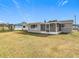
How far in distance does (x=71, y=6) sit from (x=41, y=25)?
49.4 feet

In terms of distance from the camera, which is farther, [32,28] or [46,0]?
[46,0]

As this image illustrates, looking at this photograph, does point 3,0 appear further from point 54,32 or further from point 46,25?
point 54,32

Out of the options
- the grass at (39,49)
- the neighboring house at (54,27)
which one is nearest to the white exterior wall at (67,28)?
the neighboring house at (54,27)

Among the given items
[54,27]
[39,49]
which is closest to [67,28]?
[54,27]

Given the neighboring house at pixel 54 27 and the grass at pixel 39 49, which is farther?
Answer: the neighboring house at pixel 54 27

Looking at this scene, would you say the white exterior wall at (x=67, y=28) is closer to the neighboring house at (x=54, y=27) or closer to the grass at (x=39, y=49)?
the neighboring house at (x=54, y=27)

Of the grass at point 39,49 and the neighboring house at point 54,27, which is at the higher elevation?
the neighboring house at point 54,27

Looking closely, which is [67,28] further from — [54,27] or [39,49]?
[39,49]

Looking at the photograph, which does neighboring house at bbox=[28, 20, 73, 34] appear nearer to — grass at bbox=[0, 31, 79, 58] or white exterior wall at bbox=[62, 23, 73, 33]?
white exterior wall at bbox=[62, 23, 73, 33]

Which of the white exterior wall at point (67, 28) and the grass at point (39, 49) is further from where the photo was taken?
the white exterior wall at point (67, 28)

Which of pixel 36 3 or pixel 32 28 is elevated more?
pixel 36 3

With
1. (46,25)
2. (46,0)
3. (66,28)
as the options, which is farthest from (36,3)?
(66,28)

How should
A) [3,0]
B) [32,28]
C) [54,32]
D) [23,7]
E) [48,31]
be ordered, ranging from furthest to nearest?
[23,7], [3,0], [32,28], [48,31], [54,32]

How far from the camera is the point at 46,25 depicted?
3591 cm
